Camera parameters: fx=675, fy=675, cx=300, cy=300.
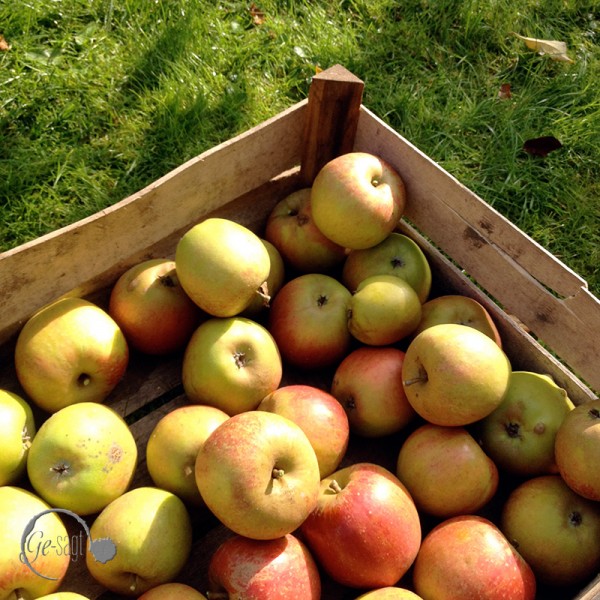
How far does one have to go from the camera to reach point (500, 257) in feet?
7.89

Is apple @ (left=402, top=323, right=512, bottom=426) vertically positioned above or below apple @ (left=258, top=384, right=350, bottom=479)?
above

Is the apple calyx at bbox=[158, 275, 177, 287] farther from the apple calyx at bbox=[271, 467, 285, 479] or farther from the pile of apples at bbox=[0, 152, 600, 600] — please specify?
the apple calyx at bbox=[271, 467, 285, 479]

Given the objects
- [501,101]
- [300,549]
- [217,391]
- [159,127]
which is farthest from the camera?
[501,101]

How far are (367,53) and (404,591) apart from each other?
10.4ft

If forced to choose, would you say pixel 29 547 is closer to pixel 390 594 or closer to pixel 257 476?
pixel 257 476

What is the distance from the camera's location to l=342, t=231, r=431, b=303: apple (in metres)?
2.56

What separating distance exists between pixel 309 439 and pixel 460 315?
749 mm

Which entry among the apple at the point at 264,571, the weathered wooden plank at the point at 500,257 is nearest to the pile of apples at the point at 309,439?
the apple at the point at 264,571

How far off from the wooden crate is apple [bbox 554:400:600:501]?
22cm

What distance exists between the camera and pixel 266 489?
69.9 inches

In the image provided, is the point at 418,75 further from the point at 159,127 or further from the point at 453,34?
the point at 159,127

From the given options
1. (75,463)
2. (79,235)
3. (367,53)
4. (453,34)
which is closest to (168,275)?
(79,235)

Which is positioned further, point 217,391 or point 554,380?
point 554,380

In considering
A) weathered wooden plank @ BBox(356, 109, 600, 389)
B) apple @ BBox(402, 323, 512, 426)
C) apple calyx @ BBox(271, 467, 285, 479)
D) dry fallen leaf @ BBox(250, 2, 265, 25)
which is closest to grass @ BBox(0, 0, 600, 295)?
dry fallen leaf @ BBox(250, 2, 265, 25)
